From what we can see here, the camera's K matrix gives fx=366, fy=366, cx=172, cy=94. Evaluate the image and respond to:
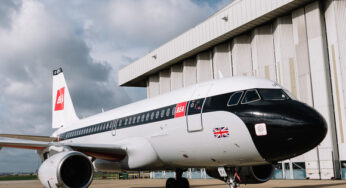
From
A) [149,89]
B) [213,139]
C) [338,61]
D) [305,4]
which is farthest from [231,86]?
[149,89]

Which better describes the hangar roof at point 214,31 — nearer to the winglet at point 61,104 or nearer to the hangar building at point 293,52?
the hangar building at point 293,52

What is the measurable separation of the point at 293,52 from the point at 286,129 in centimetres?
1793

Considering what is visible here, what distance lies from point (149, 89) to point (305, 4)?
21916 mm

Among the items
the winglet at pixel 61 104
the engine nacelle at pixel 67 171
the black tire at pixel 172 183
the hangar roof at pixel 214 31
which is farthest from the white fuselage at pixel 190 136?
the hangar roof at pixel 214 31

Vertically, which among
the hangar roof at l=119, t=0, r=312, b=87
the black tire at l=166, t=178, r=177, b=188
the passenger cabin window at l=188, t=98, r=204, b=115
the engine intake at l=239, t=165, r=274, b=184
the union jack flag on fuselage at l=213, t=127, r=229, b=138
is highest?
the hangar roof at l=119, t=0, r=312, b=87

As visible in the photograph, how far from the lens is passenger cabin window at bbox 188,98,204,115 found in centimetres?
1127

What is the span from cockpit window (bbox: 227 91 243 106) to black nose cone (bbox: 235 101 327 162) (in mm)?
861

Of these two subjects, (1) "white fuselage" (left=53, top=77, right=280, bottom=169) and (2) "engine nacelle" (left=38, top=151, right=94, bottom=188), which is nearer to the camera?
(1) "white fuselage" (left=53, top=77, right=280, bottom=169)

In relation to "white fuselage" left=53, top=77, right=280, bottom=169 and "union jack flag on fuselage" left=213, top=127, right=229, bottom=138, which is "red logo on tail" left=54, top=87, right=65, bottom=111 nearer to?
"white fuselage" left=53, top=77, right=280, bottom=169

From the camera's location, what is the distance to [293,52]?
25594mm

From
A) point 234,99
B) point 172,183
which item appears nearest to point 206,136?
point 234,99

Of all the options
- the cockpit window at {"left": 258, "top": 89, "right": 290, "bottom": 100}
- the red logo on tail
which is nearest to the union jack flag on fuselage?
the cockpit window at {"left": 258, "top": 89, "right": 290, "bottom": 100}

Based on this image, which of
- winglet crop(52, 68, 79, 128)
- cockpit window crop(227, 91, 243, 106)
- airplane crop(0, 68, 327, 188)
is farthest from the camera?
winglet crop(52, 68, 79, 128)

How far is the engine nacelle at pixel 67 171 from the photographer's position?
38.9ft
